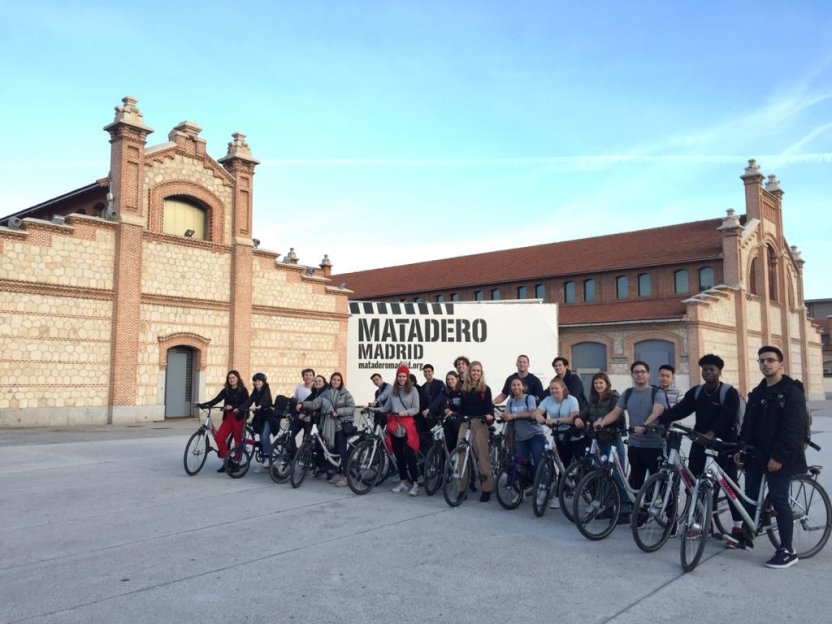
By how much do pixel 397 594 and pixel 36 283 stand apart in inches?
718

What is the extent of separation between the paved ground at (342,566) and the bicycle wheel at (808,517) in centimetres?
16

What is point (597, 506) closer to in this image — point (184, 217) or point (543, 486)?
point (543, 486)

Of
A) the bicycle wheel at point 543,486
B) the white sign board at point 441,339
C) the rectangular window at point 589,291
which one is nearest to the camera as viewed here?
the bicycle wheel at point 543,486

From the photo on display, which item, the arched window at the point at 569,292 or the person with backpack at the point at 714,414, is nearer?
the person with backpack at the point at 714,414

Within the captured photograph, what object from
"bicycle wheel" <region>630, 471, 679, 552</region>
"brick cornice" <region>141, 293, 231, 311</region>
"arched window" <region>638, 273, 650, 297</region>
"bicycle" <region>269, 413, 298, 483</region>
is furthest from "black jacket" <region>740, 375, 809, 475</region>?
"arched window" <region>638, 273, 650, 297</region>

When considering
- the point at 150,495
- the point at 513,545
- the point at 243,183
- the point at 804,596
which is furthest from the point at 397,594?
the point at 243,183

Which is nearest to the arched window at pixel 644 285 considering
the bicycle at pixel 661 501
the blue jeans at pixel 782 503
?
the bicycle at pixel 661 501

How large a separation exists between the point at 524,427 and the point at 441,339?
19.6 meters

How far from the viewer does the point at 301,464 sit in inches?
400

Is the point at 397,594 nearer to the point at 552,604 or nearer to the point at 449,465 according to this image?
the point at 552,604

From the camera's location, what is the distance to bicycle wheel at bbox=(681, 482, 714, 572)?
5.96 meters

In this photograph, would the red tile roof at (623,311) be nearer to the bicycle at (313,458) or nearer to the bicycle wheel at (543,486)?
the bicycle at (313,458)

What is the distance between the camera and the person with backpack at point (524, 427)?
8.84 metres

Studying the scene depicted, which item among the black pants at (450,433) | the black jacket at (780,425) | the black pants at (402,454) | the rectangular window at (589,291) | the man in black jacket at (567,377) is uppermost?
the rectangular window at (589,291)
